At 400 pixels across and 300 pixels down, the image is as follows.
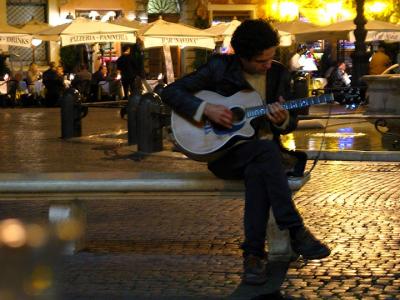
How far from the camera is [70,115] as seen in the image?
16234mm

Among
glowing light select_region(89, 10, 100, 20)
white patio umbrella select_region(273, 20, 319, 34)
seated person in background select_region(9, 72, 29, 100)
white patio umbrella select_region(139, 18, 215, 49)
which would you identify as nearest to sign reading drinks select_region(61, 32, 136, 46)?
white patio umbrella select_region(139, 18, 215, 49)

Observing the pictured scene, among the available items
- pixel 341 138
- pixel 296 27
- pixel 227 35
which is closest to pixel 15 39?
pixel 227 35

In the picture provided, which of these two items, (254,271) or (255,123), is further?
(255,123)

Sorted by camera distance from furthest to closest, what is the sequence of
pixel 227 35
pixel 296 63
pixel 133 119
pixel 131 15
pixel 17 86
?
pixel 131 15 < pixel 17 86 < pixel 296 63 < pixel 227 35 < pixel 133 119

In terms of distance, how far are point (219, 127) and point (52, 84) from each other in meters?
23.1

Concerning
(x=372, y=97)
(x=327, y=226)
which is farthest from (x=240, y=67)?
(x=372, y=97)

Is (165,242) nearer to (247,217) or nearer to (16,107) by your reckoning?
(247,217)

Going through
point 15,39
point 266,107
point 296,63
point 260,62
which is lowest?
point 296,63

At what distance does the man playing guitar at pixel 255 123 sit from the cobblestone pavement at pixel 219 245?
27cm

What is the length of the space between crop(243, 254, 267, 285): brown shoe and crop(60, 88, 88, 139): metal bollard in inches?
439

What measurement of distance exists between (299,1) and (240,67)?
27382 mm

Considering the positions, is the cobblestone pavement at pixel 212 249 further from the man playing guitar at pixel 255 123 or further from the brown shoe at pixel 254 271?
the man playing guitar at pixel 255 123

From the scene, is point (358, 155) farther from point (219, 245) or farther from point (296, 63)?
point (296, 63)

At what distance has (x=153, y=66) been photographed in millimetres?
38250
